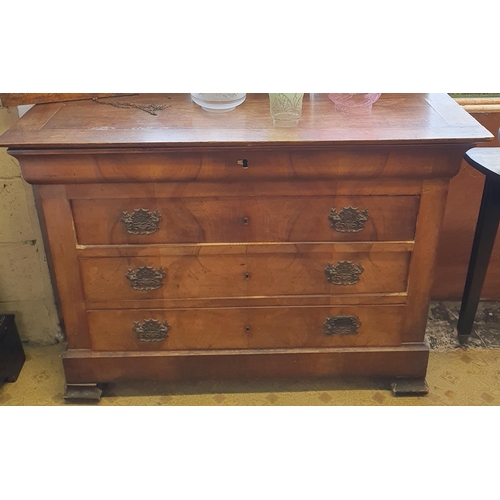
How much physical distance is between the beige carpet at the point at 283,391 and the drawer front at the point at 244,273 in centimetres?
41

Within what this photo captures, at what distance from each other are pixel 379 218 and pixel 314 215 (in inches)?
7.4

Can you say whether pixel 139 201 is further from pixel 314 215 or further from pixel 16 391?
pixel 16 391

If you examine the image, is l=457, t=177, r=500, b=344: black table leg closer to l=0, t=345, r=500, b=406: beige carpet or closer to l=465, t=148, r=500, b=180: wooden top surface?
l=465, t=148, r=500, b=180: wooden top surface

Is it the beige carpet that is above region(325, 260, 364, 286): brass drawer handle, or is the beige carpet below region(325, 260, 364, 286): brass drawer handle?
below

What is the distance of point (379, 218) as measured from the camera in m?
1.58

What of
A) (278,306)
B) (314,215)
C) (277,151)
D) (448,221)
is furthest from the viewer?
(448,221)

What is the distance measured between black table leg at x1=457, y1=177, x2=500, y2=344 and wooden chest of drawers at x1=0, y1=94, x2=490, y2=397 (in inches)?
14.0

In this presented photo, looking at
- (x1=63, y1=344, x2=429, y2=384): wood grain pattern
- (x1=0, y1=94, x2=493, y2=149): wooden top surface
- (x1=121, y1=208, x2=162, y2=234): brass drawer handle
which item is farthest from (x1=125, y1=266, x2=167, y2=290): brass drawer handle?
(x1=0, y1=94, x2=493, y2=149): wooden top surface

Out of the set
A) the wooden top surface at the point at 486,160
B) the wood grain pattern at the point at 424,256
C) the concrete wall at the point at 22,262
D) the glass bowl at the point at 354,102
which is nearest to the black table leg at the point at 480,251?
the wooden top surface at the point at 486,160

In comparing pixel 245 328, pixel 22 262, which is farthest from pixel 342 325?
pixel 22 262

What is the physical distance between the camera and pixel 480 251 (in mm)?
1918

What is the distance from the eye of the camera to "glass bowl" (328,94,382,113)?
5.20 ft
